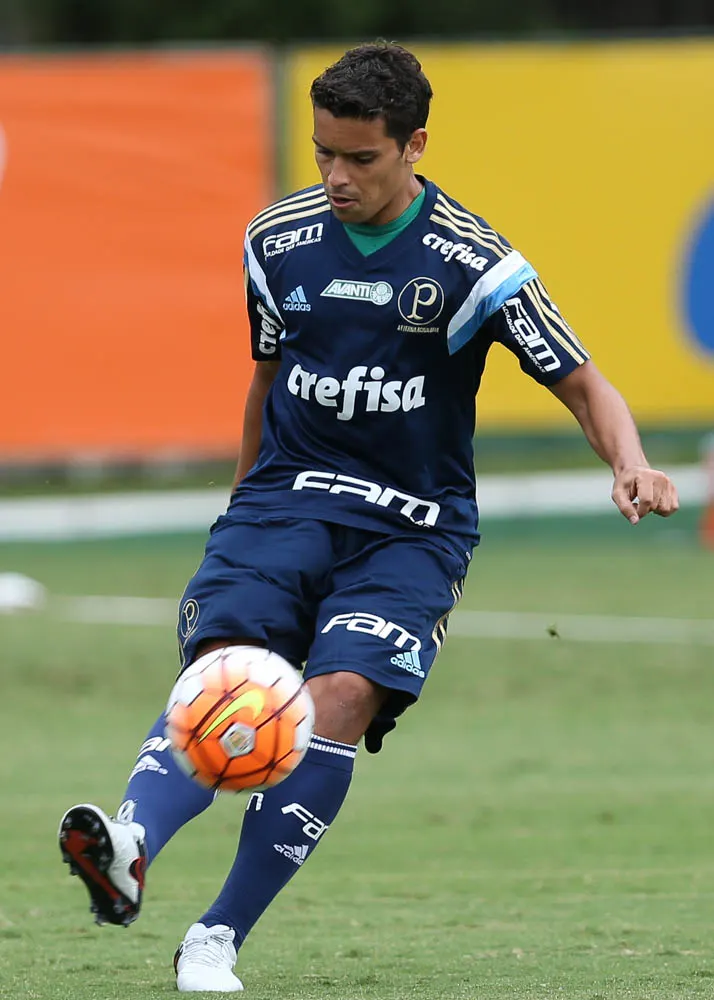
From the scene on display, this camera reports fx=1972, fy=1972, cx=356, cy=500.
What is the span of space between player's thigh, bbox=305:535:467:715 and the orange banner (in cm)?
1074

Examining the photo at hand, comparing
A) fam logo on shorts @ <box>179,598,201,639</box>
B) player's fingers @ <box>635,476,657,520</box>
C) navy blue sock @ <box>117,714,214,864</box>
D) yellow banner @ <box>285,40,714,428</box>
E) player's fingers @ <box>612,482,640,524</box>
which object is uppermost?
player's fingers @ <box>635,476,657,520</box>

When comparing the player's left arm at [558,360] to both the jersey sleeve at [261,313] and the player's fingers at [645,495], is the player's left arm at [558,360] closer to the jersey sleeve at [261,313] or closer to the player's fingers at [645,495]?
the player's fingers at [645,495]

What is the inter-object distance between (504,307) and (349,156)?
0.55 metres

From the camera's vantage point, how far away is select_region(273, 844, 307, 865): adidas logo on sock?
4.95 m

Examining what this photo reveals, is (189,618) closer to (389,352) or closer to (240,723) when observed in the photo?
(240,723)

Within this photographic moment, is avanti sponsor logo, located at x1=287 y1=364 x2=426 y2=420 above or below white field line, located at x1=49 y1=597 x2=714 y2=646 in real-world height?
above

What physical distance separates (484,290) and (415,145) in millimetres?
417

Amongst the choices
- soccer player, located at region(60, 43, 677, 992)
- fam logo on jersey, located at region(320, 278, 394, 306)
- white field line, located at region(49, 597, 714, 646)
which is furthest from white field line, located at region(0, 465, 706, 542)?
fam logo on jersey, located at region(320, 278, 394, 306)

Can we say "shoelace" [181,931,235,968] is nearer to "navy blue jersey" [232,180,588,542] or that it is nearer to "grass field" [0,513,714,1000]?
"grass field" [0,513,714,1000]

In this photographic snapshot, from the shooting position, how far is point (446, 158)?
15938 mm

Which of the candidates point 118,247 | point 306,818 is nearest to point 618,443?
point 306,818

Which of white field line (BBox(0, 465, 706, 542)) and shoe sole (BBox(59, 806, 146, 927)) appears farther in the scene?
white field line (BBox(0, 465, 706, 542))

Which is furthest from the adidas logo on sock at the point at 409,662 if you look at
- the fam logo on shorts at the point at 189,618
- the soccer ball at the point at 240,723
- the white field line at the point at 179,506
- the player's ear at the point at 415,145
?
the white field line at the point at 179,506

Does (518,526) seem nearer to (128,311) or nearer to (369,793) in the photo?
(128,311)
